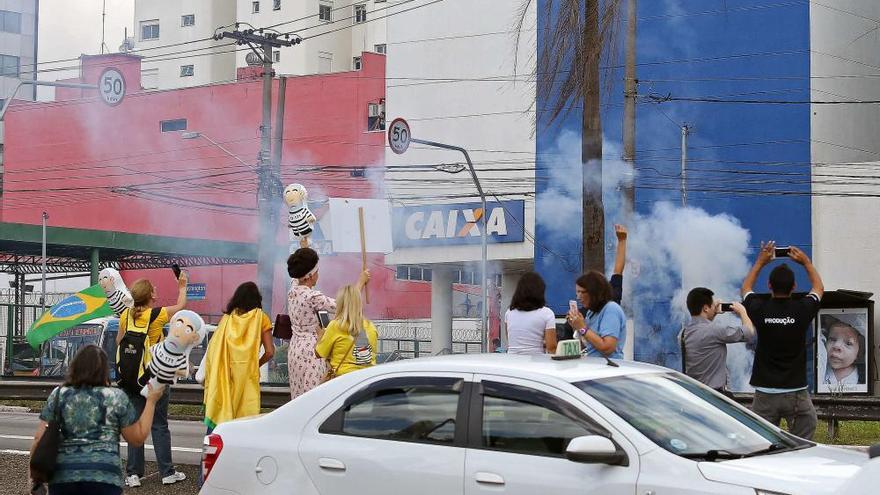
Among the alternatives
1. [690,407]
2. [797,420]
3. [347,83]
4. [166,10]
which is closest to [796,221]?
[347,83]

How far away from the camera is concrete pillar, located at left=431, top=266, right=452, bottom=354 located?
1901 inches

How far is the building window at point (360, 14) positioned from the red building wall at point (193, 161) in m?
14.8

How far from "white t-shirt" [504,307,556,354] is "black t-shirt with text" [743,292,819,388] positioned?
1.45 metres

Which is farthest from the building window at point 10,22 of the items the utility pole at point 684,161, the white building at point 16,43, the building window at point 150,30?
the utility pole at point 684,161

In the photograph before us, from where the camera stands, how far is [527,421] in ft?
20.7

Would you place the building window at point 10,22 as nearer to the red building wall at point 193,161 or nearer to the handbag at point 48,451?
the red building wall at point 193,161

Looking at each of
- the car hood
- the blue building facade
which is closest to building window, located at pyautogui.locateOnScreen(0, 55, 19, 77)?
the blue building facade

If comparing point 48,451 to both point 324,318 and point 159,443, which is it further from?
point 159,443

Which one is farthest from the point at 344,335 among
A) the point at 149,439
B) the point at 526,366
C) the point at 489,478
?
the point at 149,439

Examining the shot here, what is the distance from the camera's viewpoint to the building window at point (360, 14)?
75625mm

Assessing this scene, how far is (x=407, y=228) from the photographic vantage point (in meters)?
47.6

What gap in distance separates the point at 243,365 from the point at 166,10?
72930 millimetres

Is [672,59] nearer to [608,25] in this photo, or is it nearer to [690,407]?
[608,25]

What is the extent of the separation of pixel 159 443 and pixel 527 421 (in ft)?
18.7
